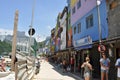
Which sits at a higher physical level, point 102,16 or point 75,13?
point 75,13

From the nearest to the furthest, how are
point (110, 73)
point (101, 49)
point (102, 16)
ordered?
1. point (101, 49)
2. point (110, 73)
3. point (102, 16)

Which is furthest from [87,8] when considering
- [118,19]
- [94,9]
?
[118,19]

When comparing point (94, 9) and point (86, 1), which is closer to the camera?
point (94, 9)

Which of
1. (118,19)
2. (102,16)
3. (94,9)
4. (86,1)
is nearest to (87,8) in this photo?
(86,1)

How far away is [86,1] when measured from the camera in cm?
2844

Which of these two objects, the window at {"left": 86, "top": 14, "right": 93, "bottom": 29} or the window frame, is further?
the window at {"left": 86, "top": 14, "right": 93, "bottom": 29}

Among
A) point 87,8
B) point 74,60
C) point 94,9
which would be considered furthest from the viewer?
point 74,60

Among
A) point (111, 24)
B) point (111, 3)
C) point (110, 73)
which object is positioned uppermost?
point (111, 3)

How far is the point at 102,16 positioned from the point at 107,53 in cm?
320

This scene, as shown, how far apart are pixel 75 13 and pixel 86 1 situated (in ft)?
25.5

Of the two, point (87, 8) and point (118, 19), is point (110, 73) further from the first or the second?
point (87, 8)

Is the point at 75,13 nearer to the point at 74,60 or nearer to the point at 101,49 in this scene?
the point at 74,60

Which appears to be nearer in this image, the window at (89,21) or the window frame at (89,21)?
the window frame at (89,21)

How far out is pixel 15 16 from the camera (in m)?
17.8
